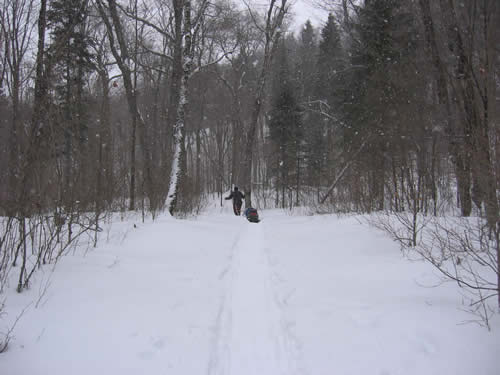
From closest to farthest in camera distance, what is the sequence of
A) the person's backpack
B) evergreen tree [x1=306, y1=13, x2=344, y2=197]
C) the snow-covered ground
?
the snow-covered ground → the person's backpack → evergreen tree [x1=306, y1=13, x2=344, y2=197]

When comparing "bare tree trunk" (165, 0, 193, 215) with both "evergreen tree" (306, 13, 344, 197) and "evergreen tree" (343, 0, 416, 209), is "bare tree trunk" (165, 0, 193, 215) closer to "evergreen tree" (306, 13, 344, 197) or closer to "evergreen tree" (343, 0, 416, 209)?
"evergreen tree" (343, 0, 416, 209)

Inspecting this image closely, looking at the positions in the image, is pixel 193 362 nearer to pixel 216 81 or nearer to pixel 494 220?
pixel 494 220

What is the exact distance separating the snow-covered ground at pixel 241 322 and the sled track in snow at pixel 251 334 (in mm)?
11

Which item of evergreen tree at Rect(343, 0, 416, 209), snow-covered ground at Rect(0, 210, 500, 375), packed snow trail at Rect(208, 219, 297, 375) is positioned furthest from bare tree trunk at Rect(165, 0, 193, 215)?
evergreen tree at Rect(343, 0, 416, 209)

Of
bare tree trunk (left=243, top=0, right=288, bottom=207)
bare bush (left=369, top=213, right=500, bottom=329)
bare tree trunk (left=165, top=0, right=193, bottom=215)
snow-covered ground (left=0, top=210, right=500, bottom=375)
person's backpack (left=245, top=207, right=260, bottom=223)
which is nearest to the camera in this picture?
snow-covered ground (left=0, top=210, right=500, bottom=375)

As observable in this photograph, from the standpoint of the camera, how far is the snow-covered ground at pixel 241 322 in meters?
2.00

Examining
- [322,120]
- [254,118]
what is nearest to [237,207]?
[254,118]

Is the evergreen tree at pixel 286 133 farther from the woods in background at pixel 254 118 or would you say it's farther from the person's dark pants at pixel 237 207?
the person's dark pants at pixel 237 207

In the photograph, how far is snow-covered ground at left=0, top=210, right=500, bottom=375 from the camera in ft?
6.55

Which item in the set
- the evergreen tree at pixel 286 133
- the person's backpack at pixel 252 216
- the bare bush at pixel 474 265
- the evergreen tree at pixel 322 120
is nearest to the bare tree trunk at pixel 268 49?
the person's backpack at pixel 252 216

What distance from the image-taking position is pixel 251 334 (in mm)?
2498

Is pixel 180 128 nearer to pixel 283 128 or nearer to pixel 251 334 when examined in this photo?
pixel 251 334

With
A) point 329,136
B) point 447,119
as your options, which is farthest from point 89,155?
point 329,136

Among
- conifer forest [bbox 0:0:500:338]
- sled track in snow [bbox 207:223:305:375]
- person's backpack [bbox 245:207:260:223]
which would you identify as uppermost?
conifer forest [bbox 0:0:500:338]
